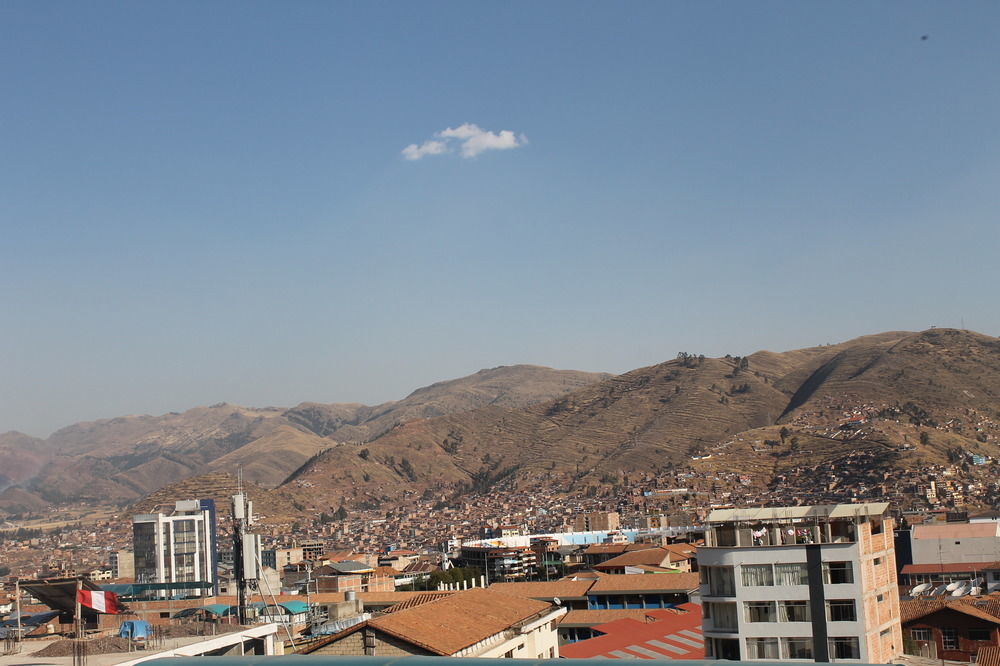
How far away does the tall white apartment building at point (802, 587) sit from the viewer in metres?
22.2

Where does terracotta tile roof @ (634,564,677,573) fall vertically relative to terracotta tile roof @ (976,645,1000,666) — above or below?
below

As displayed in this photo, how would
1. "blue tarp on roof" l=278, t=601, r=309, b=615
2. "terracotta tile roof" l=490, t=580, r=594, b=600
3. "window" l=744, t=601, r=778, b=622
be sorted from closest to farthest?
"window" l=744, t=601, r=778, b=622, "blue tarp on roof" l=278, t=601, r=309, b=615, "terracotta tile roof" l=490, t=580, r=594, b=600

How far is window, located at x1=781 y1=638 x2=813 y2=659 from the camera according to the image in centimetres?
2223

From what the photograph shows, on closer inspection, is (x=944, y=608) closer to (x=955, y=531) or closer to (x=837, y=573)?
(x=837, y=573)

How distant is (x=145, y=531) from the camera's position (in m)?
109

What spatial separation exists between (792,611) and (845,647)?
1.26 m

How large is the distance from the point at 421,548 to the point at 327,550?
60.9 feet

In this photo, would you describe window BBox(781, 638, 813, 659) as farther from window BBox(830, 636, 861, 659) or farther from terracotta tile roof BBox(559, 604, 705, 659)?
terracotta tile roof BBox(559, 604, 705, 659)

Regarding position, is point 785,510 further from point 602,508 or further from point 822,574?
point 602,508

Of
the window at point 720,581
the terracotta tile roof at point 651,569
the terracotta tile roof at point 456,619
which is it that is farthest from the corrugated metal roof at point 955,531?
the window at point 720,581

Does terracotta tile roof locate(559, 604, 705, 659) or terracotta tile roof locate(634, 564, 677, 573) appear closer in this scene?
terracotta tile roof locate(559, 604, 705, 659)

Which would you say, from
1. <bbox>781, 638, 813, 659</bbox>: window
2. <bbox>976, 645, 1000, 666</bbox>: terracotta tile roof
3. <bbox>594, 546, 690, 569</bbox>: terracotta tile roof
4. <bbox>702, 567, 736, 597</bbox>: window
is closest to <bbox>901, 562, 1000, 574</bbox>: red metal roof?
<bbox>594, 546, 690, 569</bbox>: terracotta tile roof

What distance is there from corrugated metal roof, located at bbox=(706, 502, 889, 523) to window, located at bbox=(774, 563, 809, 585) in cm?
121

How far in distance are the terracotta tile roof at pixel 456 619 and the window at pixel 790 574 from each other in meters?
6.74
